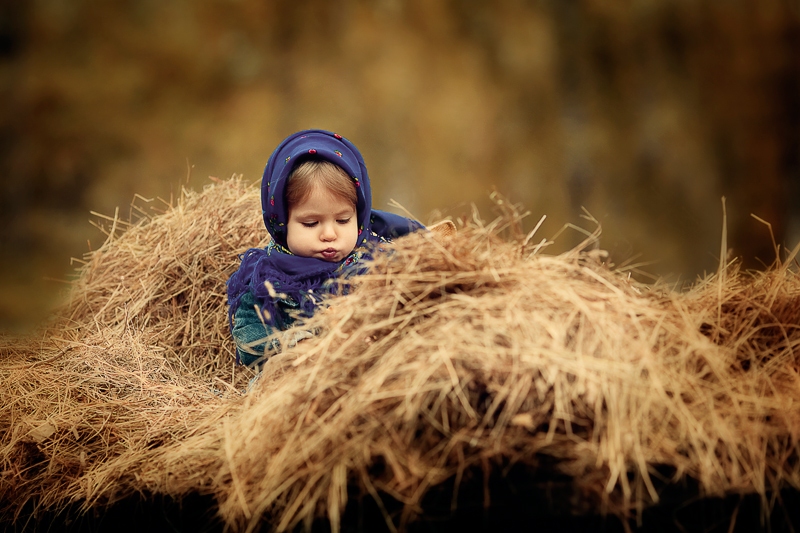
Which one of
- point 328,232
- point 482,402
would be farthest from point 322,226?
point 482,402

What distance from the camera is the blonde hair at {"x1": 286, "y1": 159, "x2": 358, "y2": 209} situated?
7.06ft

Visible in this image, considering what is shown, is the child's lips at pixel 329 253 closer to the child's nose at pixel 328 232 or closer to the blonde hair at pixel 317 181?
the child's nose at pixel 328 232

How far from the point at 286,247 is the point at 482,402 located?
1138 millimetres

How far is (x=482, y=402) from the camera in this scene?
133 centimetres

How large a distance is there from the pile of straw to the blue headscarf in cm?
40

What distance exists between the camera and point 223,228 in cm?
287

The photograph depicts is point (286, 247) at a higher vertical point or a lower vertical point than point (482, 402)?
higher

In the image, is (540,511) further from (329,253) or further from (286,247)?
(286,247)

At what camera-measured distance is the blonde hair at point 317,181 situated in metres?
2.15

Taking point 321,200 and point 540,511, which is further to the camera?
point 321,200

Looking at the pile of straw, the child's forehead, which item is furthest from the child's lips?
the pile of straw

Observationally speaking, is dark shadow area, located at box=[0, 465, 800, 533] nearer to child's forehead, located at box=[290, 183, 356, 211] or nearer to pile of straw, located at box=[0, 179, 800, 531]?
pile of straw, located at box=[0, 179, 800, 531]

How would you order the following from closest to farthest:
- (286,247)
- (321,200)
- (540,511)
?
1. (540,511)
2. (321,200)
3. (286,247)

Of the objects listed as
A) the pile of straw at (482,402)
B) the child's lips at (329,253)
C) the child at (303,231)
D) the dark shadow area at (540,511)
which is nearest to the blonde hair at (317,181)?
the child at (303,231)
